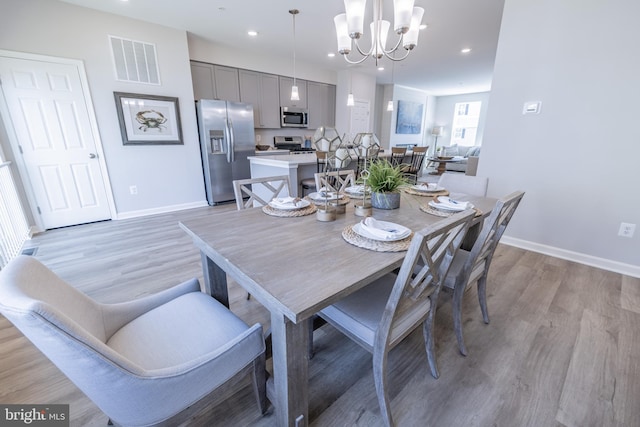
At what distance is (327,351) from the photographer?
155 cm

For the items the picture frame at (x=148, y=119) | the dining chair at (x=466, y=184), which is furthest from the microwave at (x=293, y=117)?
the dining chair at (x=466, y=184)

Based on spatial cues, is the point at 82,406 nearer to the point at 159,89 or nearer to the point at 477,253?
the point at 477,253

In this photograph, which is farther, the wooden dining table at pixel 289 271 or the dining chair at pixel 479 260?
the dining chair at pixel 479 260

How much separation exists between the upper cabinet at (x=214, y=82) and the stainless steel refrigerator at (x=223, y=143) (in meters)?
0.35

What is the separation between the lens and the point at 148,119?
3.75 metres

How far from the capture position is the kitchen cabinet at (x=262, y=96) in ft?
16.1

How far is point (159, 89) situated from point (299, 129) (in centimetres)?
285

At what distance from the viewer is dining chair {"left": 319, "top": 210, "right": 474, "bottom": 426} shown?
0.94 meters

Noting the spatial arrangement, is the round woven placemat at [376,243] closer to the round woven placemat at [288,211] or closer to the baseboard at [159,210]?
the round woven placemat at [288,211]

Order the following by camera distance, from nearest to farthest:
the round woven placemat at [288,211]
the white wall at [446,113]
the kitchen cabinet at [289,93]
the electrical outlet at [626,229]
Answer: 1. the round woven placemat at [288,211]
2. the electrical outlet at [626,229]
3. the kitchen cabinet at [289,93]
4. the white wall at [446,113]

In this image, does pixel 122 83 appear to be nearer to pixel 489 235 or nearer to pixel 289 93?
pixel 289 93

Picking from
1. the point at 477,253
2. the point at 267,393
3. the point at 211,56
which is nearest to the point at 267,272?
the point at 267,393

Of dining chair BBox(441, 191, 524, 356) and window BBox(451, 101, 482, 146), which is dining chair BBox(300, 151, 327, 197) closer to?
dining chair BBox(441, 191, 524, 356)

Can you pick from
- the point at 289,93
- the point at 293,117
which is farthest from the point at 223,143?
the point at 289,93
